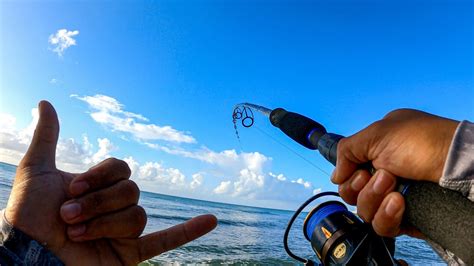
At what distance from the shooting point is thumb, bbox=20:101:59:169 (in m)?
1.53

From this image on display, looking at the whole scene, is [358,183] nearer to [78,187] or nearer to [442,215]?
[442,215]

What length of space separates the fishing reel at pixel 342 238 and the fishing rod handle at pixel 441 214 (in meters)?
0.43

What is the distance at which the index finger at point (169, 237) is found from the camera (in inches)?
71.1

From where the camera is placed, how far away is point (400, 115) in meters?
1.36

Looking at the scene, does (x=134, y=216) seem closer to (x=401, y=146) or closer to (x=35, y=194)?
(x=35, y=194)

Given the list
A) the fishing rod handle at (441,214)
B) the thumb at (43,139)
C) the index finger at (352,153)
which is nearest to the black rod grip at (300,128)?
the index finger at (352,153)

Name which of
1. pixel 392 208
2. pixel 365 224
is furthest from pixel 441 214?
pixel 365 224

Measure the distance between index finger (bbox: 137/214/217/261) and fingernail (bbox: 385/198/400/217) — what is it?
0.88 metres

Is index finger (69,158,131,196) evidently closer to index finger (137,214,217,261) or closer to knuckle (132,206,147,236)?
knuckle (132,206,147,236)

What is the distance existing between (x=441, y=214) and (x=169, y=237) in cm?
120

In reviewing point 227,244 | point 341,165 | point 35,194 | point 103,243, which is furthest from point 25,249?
point 227,244

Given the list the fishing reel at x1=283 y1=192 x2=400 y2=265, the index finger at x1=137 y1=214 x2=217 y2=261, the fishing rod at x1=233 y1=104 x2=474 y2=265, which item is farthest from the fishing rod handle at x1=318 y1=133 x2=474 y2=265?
the index finger at x1=137 y1=214 x2=217 y2=261

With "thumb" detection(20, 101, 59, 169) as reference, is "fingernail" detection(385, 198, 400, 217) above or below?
below

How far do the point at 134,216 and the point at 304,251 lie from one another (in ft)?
34.1
